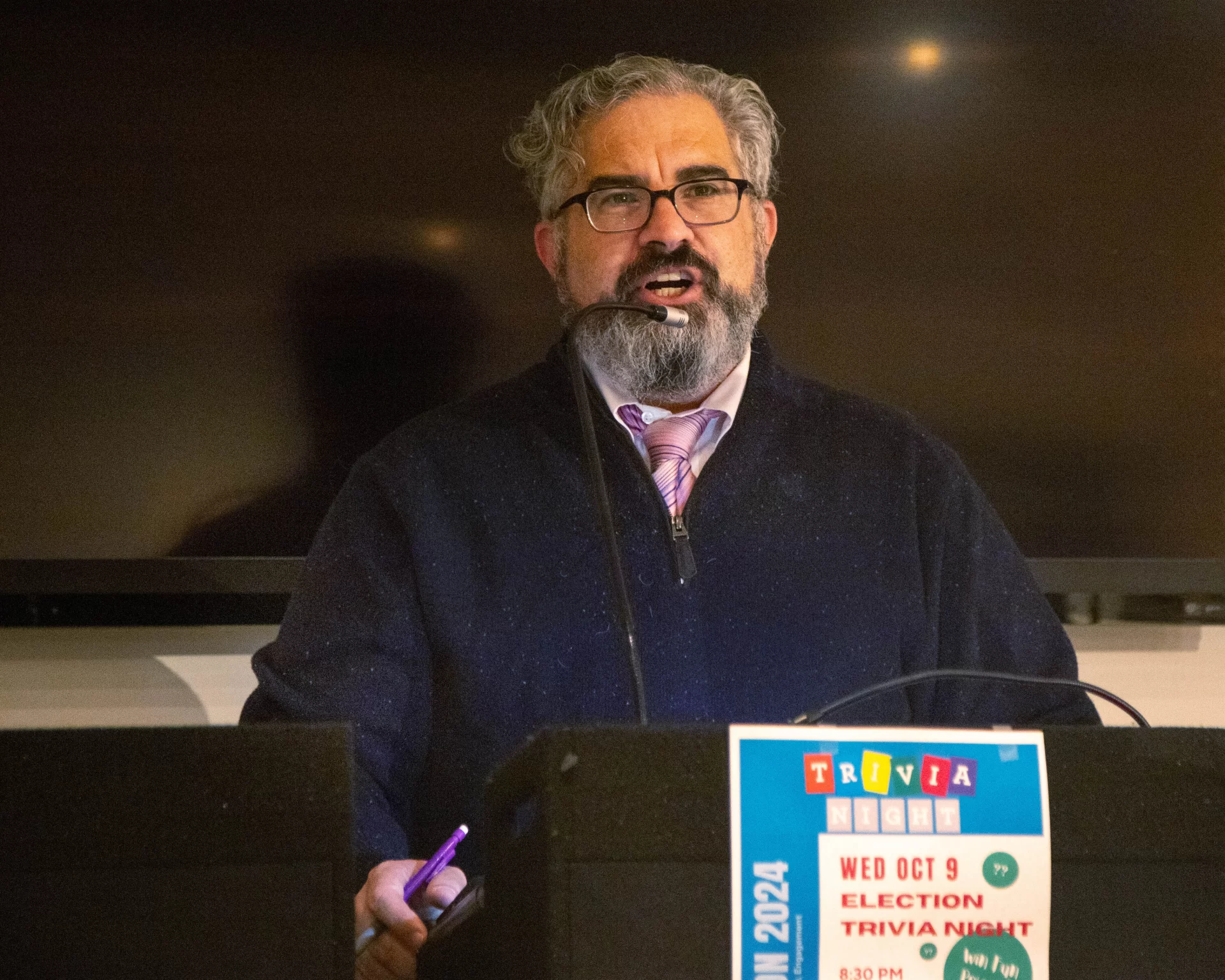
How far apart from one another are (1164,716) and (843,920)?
156 centimetres

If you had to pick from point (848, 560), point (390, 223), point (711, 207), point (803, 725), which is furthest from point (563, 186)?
point (803, 725)

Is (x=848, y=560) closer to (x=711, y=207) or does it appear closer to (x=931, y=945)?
(x=711, y=207)

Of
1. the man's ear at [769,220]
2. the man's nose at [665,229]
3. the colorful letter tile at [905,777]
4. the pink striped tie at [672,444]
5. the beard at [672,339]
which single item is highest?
the man's ear at [769,220]

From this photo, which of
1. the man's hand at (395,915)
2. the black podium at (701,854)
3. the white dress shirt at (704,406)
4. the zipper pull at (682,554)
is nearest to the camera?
the black podium at (701,854)

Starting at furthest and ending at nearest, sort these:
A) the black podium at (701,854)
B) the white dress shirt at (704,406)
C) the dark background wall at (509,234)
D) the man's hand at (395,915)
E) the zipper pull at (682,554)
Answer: the dark background wall at (509,234), the white dress shirt at (704,406), the zipper pull at (682,554), the man's hand at (395,915), the black podium at (701,854)

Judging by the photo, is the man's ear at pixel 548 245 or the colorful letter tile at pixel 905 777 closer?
the colorful letter tile at pixel 905 777

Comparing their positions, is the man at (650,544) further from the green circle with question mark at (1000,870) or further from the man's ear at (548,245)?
the green circle with question mark at (1000,870)

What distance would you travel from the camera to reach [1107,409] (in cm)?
191

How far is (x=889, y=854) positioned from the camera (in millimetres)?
575

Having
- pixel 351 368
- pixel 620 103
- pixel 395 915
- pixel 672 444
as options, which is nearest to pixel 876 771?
pixel 395 915

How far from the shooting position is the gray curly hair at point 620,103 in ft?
5.10

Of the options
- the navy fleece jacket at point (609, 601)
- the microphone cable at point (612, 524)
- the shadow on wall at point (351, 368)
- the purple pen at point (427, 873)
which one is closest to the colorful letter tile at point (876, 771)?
the microphone cable at point (612, 524)

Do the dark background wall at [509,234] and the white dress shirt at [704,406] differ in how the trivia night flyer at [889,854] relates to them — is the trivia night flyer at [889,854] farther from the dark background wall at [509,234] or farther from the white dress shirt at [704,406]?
the dark background wall at [509,234]

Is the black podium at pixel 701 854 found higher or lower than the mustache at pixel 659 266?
lower
